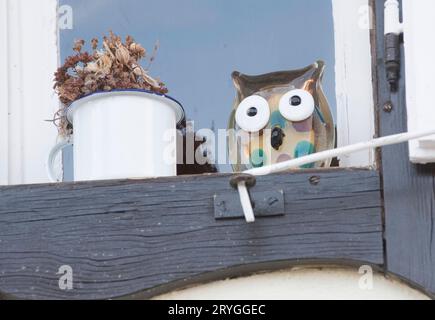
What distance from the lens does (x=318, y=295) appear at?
1865mm

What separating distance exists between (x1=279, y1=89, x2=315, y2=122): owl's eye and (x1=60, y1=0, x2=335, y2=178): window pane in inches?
4.0

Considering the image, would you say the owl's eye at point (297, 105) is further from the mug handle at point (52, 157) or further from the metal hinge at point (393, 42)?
the mug handle at point (52, 157)

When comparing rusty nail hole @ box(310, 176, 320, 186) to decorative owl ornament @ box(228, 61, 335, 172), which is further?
decorative owl ornament @ box(228, 61, 335, 172)

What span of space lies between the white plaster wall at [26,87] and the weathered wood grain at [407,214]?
0.68m

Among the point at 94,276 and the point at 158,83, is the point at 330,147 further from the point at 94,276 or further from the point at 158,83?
the point at 94,276

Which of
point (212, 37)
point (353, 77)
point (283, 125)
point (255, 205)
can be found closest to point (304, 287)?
point (255, 205)

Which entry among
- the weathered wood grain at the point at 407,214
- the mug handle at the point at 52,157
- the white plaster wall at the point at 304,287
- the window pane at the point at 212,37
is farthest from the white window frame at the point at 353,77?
the mug handle at the point at 52,157

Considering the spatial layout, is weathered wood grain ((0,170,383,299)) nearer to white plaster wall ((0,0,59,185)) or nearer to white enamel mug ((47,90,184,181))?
white enamel mug ((47,90,184,181))

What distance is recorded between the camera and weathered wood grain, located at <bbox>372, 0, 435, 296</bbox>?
181 centimetres

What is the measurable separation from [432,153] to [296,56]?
464 millimetres

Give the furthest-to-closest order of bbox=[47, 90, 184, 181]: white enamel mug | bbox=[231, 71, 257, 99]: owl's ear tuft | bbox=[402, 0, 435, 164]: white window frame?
bbox=[231, 71, 257, 99]: owl's ear tuft, bbox=[47, 90, 184, 181]: white enamel mug, bbox=[402, 0, 435, 164]: white window frame

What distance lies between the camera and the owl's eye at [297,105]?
2012 millimetres

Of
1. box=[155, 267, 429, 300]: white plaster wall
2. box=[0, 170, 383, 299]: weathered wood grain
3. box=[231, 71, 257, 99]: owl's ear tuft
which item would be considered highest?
box=[231, 71, 257, 99]: owl's ear tuft

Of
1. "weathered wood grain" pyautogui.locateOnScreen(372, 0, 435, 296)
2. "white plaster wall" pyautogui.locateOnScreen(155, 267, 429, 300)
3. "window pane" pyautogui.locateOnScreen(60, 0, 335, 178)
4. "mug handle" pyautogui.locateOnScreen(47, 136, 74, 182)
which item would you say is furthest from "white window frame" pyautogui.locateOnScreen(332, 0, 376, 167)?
"mug handle" pyautogui.locateOnScreen(47, 136, 74, 182)
